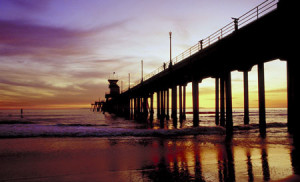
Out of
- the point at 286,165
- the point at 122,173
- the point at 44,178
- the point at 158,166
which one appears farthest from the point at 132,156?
the point at 286,165

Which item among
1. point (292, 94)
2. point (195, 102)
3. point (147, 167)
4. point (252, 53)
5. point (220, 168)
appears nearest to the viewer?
point (220, 168)

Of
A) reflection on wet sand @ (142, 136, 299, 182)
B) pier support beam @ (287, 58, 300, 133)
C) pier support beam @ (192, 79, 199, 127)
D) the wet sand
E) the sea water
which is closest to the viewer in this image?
reflection on wet sand @ (142, 136, 299, 182)

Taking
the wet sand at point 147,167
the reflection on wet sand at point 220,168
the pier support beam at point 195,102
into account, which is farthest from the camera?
the pier support beam at point 195,102

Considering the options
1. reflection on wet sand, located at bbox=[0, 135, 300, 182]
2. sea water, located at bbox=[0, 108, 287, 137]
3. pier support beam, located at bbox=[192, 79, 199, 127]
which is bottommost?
sea water, located at bbox=[0, 108, 287, 137]

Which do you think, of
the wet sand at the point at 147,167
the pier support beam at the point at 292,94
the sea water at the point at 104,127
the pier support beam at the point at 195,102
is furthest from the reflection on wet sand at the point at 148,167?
the pier support beam at the point at 195,102

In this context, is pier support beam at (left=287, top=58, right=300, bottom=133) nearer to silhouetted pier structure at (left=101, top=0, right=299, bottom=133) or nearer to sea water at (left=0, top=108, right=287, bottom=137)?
silhouetted pier structure at (left=101, top=0, right=299, bottom=133)

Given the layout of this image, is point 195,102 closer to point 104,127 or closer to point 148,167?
point 104,127

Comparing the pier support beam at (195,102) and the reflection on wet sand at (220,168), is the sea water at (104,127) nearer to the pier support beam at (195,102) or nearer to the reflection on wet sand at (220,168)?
the pier support beam at (195,102)

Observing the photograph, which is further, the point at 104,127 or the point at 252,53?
the point at 104,127

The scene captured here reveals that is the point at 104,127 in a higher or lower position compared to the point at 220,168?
lower

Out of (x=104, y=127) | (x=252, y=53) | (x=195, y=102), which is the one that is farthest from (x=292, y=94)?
(x=104, y=127)

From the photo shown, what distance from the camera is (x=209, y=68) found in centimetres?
2362

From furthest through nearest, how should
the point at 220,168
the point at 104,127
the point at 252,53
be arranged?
the point at 104,127 → the point at 252,53 → the point at 220,168

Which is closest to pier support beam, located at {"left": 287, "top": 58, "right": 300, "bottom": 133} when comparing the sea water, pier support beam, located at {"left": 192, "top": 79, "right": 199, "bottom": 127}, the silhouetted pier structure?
the silhouetted pier structure
